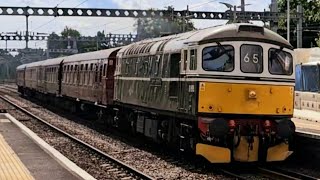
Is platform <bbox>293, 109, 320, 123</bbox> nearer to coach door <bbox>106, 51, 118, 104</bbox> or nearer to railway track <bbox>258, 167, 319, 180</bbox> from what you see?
coach door <bbox>106, 51, 118, 104</bbox>

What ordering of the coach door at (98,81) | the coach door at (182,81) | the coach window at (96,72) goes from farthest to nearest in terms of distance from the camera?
the coach window at (96,72), the coach door at (98,81), the coach door at (182,81)

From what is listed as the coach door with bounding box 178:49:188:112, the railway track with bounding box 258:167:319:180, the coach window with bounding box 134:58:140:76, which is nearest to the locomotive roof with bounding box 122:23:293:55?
the coach door with bounding box 178:49:188:112

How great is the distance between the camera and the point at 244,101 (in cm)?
1220

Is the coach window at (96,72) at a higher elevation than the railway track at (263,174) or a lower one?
higher

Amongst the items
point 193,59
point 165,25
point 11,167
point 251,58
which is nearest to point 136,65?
point 193,59

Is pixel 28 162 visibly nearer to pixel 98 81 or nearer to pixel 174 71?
pixel 174 71

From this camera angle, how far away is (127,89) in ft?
58.8

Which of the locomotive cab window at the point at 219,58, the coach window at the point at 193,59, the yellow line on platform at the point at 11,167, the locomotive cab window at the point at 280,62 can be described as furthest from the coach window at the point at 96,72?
the locomotive cab window at the point at 280,62

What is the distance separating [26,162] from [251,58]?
5473 millimetres

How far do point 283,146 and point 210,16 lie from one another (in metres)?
42.7

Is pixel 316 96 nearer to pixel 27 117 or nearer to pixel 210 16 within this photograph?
pixel 27 117

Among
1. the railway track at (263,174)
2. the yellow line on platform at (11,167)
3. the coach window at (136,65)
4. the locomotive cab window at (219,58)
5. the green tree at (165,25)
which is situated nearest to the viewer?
the yellow line on platform at (11,167)

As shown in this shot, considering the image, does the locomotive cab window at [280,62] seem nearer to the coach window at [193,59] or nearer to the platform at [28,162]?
the coach window at [193,59]

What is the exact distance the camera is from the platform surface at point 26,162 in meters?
10.8
